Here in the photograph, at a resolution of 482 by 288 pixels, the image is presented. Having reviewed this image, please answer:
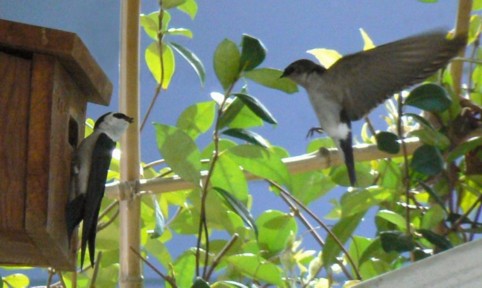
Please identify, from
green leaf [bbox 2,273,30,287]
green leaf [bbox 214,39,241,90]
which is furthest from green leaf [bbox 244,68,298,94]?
green leaf [bbox 2,273,30,287]

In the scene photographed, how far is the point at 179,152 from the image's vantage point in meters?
0.91

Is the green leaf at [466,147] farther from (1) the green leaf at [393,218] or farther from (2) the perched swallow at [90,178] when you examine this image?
(2) the perched swallow at [90,178]

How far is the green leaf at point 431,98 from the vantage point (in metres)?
0.96

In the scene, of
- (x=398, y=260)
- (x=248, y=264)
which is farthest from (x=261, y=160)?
(x=398, y=260)

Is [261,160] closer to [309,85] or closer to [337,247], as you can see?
[337,247]

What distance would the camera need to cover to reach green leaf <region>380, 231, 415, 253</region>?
0.92m

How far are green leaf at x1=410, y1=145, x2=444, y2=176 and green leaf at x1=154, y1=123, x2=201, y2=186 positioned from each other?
0.72 ft

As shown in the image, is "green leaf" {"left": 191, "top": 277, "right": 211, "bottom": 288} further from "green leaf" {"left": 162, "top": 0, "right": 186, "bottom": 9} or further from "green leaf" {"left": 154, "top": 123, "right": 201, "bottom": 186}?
"green leaf" {"left": 162, "top": 0, "right": 186, "bottom": 9}

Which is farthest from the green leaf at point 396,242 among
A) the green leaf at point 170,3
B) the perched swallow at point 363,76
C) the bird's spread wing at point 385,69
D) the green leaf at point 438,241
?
the green leaf at point 170,3

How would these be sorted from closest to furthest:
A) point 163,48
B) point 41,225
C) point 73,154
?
point 41,225, point 73,154, point 163,48

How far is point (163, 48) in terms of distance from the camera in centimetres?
108

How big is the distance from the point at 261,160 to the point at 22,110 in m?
0.27

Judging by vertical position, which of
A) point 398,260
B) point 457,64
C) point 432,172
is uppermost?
point 457,64

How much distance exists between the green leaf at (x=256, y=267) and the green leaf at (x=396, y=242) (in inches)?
5.0
